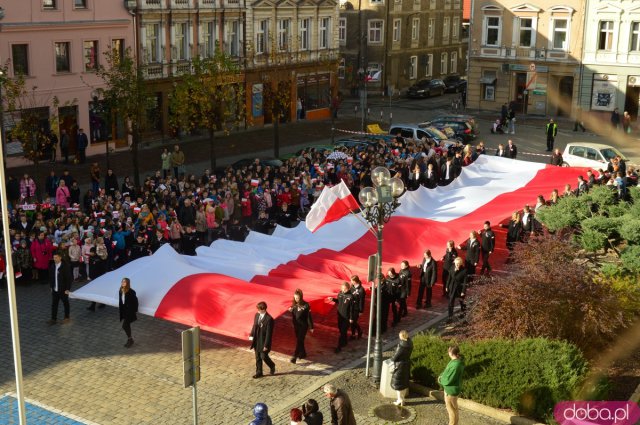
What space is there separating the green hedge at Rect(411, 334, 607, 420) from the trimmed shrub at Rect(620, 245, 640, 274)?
614 cm

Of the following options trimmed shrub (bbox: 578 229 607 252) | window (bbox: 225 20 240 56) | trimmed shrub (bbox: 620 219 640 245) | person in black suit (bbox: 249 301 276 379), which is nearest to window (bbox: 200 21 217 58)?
window (bbox: 225 20 240 56)

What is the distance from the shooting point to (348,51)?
2778 inches

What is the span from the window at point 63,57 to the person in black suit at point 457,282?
85.2 ft

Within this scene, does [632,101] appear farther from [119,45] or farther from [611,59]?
[119,45]

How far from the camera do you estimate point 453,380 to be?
15516mm

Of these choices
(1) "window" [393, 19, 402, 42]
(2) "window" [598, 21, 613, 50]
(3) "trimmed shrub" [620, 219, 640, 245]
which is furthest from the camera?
(1) "window" [393, 19, 402, 42]

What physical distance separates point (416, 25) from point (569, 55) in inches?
729

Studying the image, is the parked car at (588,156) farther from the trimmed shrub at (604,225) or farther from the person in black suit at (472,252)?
the person in black suit at (472,252)

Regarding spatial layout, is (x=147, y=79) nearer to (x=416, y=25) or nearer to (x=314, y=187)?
(x=314, y=187)

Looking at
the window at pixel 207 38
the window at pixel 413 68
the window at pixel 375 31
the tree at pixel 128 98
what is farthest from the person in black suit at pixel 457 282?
the window at pixel 413 68

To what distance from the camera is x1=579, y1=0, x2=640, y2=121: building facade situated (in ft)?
178

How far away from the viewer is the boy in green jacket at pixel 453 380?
1552 cm

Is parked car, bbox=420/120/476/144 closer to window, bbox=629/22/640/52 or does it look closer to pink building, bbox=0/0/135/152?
window, bbox=629/22/640/52

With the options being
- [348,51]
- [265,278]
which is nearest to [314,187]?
[265,278]
